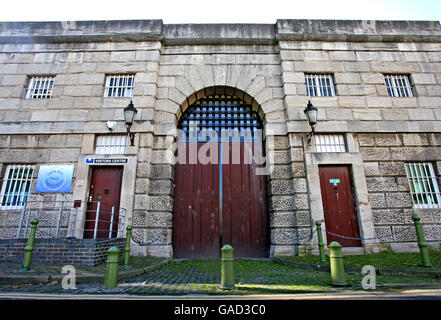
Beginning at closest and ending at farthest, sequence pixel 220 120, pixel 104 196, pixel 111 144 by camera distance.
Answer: pixel 104 196 < pixel 111 144 < pixel 220 120

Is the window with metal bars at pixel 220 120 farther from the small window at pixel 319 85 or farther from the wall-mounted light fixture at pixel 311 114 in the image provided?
the small window at pixel 319 85

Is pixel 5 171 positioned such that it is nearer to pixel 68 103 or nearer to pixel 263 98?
pixel 68 103

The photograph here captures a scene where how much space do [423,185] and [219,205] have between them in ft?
22.4

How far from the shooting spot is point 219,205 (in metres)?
7.92

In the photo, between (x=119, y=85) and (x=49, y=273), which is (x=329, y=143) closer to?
(x=119, y=85)

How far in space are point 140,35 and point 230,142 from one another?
5534 millimetres

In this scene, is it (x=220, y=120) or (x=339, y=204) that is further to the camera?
(x=220, y=120)

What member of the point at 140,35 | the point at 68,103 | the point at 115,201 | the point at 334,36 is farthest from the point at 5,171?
the point at 334,36

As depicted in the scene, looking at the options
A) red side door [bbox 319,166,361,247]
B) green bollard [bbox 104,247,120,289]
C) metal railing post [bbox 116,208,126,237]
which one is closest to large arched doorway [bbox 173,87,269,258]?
metal railing post [bbox 116,208,126,237]

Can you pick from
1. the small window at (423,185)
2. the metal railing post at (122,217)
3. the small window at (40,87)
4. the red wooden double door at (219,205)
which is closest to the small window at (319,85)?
the red wooden double door at (219,205)

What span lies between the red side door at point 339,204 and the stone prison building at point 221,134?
0.14ft

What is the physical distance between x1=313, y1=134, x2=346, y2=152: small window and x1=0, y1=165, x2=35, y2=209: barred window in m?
9.63

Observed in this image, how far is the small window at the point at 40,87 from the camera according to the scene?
8.43 m

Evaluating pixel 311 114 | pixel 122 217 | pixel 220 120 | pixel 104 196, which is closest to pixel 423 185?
pixel 311 114
